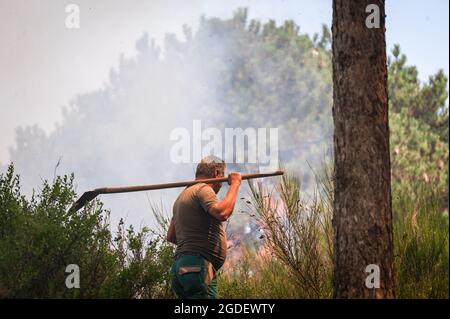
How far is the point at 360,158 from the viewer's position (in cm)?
564

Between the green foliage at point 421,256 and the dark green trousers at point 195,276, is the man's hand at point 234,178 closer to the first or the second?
the dark green trousers at point 195,276

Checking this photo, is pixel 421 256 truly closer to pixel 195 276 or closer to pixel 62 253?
pixel 195 276

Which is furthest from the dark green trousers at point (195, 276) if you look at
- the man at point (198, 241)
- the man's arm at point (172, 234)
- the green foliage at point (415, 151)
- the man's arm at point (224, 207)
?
the green foliage at point (415, 151)

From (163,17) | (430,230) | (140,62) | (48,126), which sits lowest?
(430,230)

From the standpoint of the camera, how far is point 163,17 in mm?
31812

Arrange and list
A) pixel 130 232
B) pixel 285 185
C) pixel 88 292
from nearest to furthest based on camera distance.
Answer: pixel 88 292
pixel 130 232
pixel 285 185

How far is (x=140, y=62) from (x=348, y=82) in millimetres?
24658

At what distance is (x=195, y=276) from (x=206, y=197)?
2.02ft

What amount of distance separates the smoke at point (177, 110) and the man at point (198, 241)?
19.2m

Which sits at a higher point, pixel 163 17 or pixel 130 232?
pixel 163 17

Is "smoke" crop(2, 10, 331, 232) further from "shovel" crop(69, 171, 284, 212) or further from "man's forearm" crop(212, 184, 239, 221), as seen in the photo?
"man's forearm" crop(212, 184, 239, 221)

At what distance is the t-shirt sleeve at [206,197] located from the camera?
5543 millimetres
